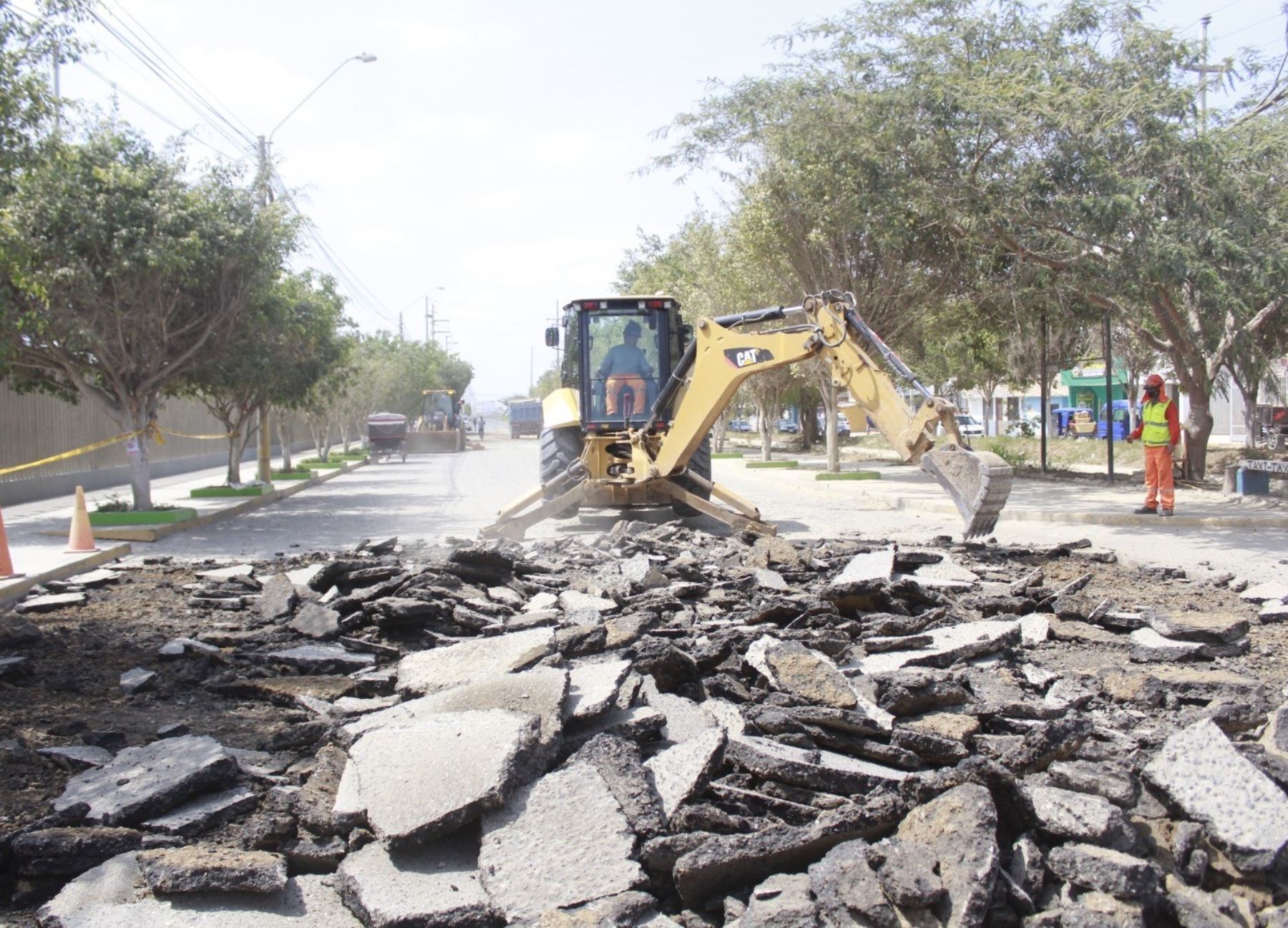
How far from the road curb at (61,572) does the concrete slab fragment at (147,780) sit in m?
6.03

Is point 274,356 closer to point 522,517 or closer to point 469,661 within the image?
point 522,517

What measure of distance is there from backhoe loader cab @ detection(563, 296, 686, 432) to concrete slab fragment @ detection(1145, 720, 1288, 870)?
10.7 metres

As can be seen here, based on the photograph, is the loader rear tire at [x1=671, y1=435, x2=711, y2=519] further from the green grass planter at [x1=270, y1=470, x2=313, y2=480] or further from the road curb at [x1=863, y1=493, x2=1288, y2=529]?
the green grass planter at [x1=270, y1=470, x2=313, y2=480]

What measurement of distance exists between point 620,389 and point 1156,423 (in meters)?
7.26

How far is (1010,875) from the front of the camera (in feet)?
12.7

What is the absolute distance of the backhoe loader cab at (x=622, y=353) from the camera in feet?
48.4

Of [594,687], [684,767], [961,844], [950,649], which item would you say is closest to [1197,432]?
[950,649]

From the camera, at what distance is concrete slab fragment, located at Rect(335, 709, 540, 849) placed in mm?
4086

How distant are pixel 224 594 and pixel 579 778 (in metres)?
6.13

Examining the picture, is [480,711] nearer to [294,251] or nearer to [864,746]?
[864,746]

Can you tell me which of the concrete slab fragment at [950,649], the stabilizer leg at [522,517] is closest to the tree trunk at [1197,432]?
the stabilizer leg at [522,517]

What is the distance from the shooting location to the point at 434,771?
437 centimetres

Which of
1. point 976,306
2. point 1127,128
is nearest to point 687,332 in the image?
point 1127,128

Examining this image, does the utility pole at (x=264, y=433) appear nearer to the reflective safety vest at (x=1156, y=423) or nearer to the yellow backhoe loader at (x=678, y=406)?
the yellow backhoe loader at (x=678, y=406)
